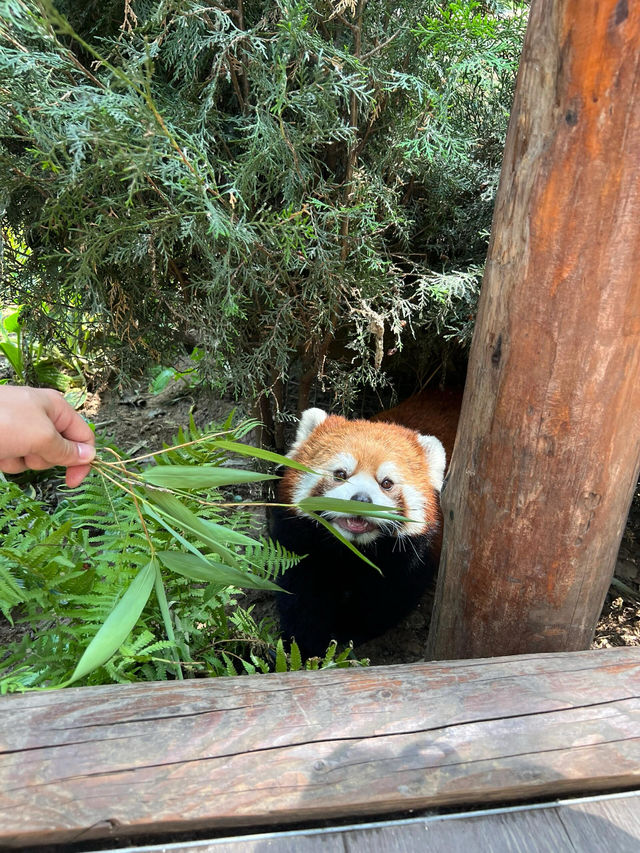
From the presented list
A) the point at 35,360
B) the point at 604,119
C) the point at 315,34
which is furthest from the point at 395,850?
the point at 35,360

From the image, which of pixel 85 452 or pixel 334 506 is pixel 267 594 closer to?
pixel 334 506

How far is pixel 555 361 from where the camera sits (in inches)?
62.4

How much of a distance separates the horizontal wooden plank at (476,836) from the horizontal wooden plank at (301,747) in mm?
36

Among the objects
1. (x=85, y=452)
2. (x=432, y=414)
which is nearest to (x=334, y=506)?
(x=85, y=452)

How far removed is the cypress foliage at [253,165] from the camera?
1999 mm

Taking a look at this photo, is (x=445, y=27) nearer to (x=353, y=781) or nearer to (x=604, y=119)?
(x=604, y=119)

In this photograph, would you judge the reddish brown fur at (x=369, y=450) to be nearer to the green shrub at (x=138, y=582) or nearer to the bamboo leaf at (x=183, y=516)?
the green shrub at (x=138, y=582)

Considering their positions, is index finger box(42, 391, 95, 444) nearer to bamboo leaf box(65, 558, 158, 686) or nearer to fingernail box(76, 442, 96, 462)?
fingernail box(76, 442, 96, 462)

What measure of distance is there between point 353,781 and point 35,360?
4.20 m

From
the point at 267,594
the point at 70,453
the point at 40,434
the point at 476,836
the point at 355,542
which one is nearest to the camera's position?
the point at 476,836

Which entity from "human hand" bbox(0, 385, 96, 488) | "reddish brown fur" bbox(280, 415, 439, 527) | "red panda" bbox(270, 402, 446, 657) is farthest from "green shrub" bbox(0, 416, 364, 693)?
"reddish brown fur" bbox(280, 415, 439, 527)

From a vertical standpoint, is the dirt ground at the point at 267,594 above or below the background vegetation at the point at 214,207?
below

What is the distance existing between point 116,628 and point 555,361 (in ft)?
4.22

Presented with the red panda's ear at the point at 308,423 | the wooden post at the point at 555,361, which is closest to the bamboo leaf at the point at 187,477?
the wooden post at the point at 555,361
